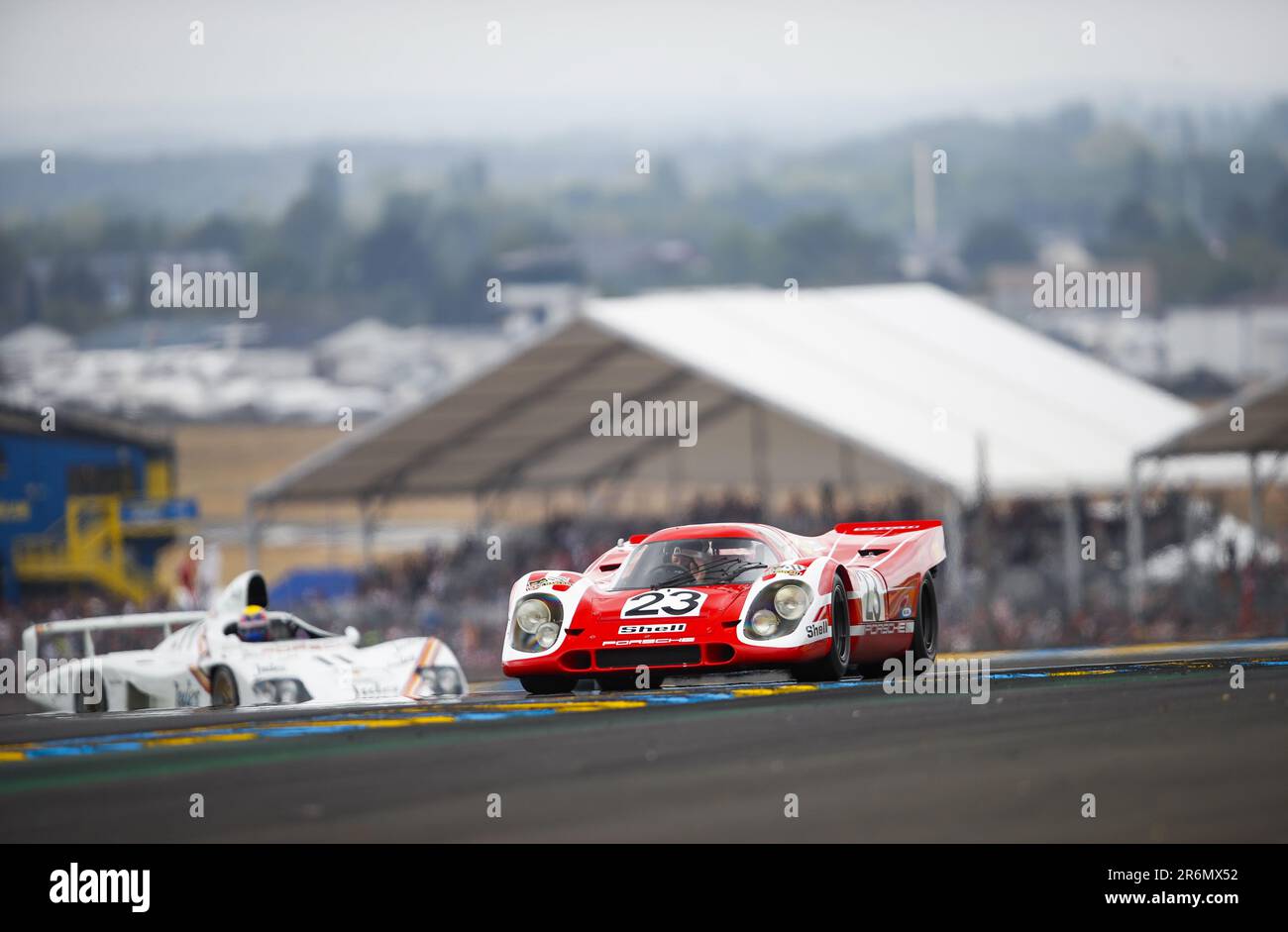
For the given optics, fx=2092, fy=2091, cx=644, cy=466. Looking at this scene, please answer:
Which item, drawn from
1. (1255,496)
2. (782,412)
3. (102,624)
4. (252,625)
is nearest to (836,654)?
(252,625)

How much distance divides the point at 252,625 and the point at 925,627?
5.25m

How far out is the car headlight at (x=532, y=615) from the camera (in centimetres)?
1367

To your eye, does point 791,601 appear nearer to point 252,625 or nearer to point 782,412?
point 252,625

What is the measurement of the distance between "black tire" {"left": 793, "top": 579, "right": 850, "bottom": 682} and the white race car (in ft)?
11.4

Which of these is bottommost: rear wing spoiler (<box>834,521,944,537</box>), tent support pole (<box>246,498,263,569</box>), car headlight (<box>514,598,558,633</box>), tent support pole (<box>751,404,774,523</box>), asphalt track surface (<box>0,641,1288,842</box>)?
asphalt track surface (<box>0,641,1288,842</box>)

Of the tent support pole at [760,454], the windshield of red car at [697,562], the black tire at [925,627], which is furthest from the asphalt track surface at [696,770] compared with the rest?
the tent support pole at [760,454]

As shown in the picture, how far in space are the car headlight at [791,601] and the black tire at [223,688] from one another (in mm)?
4744

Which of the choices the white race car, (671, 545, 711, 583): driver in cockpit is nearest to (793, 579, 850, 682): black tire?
(671, 545, 711, 583): driver in cockpit

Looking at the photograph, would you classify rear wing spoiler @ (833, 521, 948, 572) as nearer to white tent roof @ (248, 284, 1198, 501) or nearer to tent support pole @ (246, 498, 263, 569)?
white tent roof @ (248, 284, 1198, 501)

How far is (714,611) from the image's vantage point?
13156 millimetres

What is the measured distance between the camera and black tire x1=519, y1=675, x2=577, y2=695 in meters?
13.8
